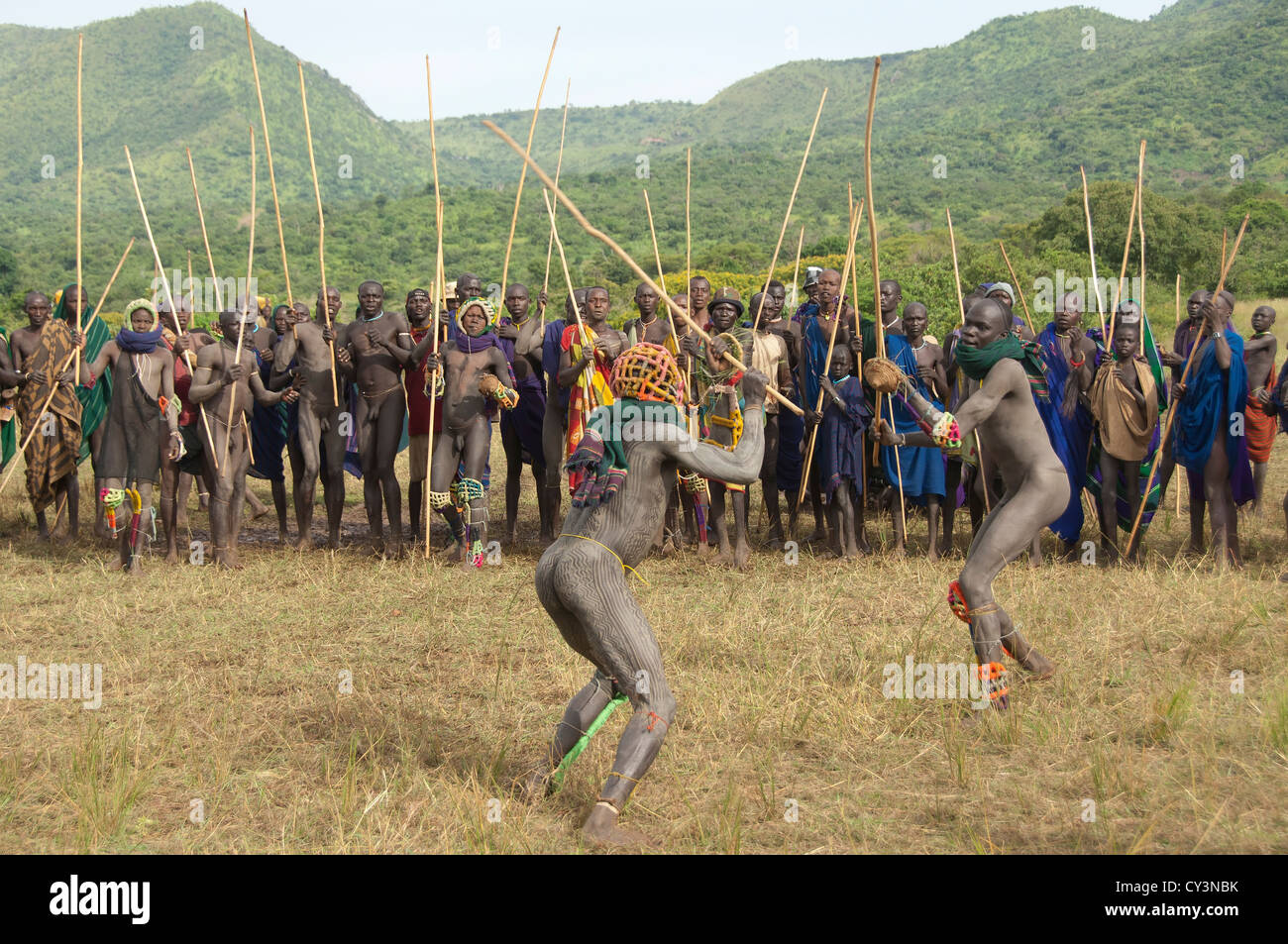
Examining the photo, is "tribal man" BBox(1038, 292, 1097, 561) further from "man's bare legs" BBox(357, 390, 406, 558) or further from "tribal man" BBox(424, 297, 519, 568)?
"man's bare legs" BBox(357, 390, 406, 558)

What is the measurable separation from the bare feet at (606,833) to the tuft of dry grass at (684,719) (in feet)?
0.35

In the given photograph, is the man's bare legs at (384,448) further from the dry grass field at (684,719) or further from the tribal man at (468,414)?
the dry grass field at (684,719)

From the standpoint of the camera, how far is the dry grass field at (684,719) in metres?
4.77

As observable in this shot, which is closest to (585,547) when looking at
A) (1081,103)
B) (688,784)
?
(688,784)

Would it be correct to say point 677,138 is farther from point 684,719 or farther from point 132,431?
point 684,719

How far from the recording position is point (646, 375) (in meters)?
4.88

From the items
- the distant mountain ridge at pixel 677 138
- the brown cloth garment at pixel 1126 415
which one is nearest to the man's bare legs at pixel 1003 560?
the brown cloth garment at pixel 1126 415

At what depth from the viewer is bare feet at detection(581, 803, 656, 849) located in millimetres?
4547

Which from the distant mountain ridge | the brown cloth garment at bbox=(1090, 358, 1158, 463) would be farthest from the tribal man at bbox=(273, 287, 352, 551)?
the distant mountain ridge

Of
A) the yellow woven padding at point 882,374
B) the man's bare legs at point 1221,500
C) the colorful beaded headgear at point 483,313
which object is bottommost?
the man's bare legs at point 1221,500

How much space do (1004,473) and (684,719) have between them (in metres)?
2.20

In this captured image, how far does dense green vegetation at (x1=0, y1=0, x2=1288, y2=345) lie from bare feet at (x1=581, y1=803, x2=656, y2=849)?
8583 millimetres

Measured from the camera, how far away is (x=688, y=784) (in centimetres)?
520

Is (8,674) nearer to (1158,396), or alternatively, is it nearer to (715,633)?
(715,633)
